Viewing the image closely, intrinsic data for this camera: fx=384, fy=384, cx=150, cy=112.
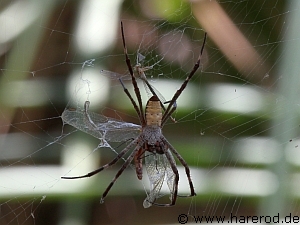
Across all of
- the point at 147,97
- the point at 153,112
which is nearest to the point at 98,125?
the point at 153,112

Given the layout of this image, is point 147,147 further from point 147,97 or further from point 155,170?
point 147,97

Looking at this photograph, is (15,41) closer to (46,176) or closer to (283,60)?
(46,176)

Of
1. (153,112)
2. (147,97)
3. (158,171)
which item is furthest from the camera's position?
(147,97)

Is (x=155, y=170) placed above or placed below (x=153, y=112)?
below

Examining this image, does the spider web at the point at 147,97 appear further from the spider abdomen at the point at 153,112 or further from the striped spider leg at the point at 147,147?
the spider abdomen at the point at 153,112

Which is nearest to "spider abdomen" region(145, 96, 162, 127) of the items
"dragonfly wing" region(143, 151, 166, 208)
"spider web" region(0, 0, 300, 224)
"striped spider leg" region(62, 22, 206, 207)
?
"striped spider leg" region(62, 22, 206, 207)

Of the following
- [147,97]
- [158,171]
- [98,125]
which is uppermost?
[147,97]

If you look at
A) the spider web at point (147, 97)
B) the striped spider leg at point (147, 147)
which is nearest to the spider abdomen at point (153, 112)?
the striped spider leg at point (147, 147)
